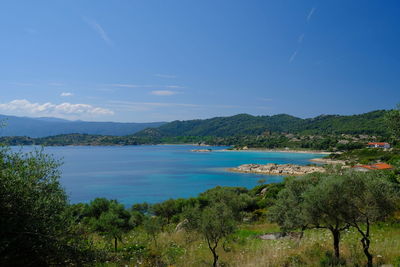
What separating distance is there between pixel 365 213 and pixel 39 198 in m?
7.23

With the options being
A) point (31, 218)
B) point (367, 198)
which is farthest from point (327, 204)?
point (31, 218)

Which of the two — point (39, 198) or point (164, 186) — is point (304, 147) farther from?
point (39, 198)

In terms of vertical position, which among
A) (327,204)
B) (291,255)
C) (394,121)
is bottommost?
(291,255)

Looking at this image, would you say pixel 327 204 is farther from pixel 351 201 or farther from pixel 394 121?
pixel 394 121

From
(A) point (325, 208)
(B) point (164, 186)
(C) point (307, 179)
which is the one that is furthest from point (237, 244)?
(B) point (164, 186)

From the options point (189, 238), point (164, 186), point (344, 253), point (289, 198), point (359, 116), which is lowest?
point (164, 186)

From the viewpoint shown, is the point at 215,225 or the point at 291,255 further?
the point at 215,225

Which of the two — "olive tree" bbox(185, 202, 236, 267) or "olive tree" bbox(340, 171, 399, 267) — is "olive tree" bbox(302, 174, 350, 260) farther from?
"olive tree" bbox(185, 202, 236, 267)

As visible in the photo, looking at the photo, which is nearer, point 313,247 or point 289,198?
point 313,247

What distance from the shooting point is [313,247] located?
7.74m

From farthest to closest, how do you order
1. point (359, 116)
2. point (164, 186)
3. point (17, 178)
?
point (359, 116)
point (164, 186)
point (17, 178)

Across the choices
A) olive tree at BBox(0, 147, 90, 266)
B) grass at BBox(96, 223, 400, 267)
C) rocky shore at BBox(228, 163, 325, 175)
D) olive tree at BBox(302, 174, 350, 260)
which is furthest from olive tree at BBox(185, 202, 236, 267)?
rocky shore at BBox(228, 163, 325, 175)

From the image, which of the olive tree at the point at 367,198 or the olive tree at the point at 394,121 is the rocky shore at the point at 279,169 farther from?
the olive tree at the point at 367,198

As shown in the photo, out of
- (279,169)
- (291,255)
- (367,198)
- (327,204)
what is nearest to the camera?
(367,198)
